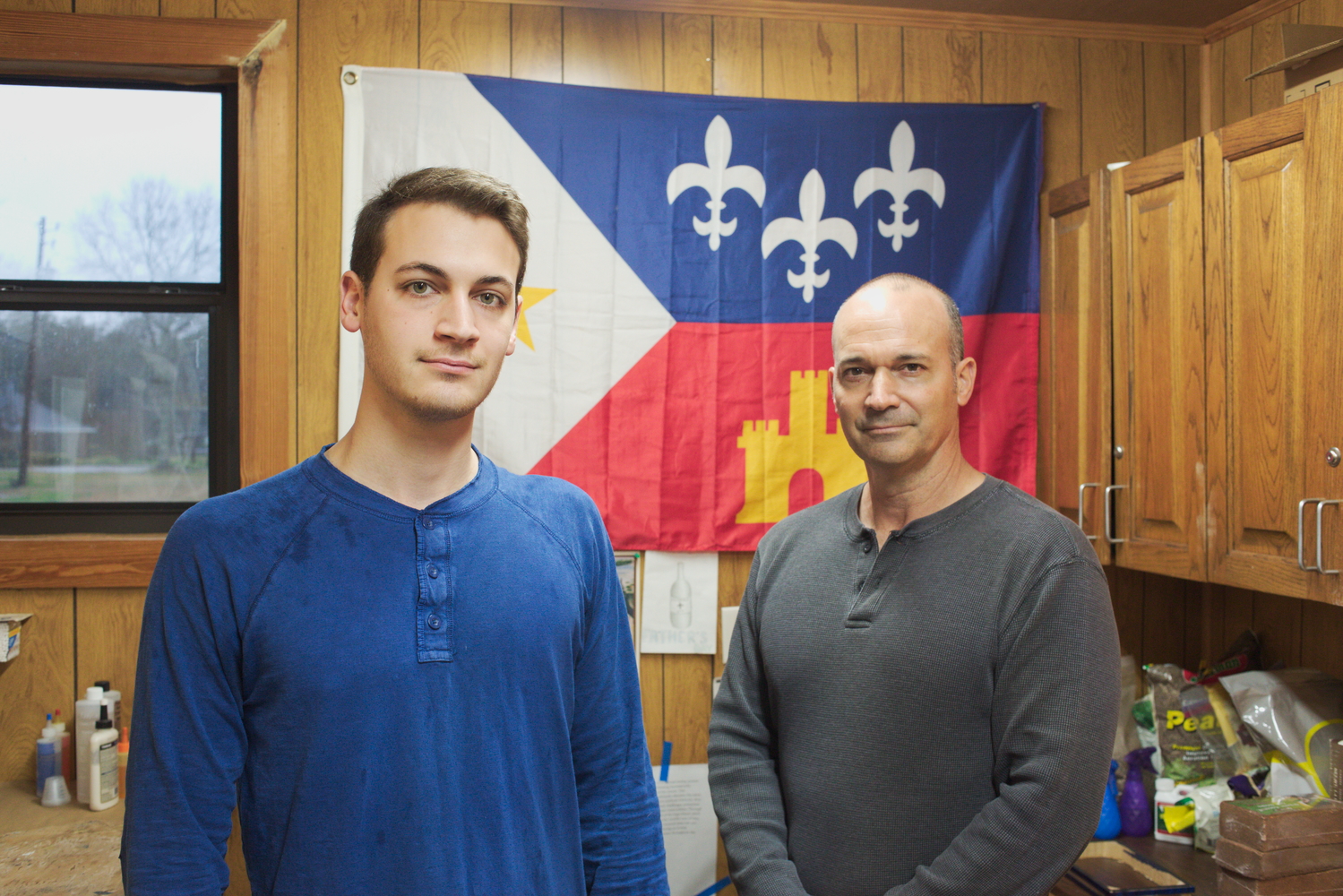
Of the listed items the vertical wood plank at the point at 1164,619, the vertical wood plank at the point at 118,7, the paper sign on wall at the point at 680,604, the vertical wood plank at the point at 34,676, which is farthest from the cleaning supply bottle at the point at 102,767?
the vertical wood plank at the point at 1164,619

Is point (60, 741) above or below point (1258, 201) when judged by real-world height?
below

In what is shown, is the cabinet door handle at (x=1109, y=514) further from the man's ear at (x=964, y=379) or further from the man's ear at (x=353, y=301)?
the man's ear at (x=353, y=301)

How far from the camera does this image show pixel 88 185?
7.55ft

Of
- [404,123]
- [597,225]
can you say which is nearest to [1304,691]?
[597,225]

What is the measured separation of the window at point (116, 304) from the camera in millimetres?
2279

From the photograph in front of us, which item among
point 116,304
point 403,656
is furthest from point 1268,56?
point 116,304

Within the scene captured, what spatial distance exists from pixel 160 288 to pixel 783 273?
1.54 meters

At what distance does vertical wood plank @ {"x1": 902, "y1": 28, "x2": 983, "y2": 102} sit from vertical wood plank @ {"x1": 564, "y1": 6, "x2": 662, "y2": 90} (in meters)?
0.68

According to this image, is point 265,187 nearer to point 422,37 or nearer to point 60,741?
point 422,37

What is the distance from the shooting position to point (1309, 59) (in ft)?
6.21

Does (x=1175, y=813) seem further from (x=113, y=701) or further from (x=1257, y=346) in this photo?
(x=113, y=701)

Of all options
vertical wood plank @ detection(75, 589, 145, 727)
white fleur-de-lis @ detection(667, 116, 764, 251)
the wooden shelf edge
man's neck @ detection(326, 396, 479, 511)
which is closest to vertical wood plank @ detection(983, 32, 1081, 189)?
white fleur-de-lis @ detection(667, 116, 764, 251)

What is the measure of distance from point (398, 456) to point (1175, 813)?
1.98m

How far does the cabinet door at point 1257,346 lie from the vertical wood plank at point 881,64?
0.80 metres
